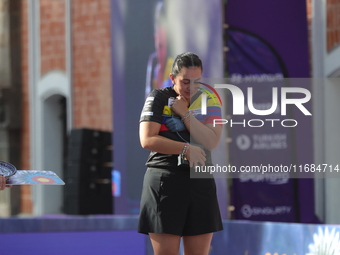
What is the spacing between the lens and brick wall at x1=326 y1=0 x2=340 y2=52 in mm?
9102

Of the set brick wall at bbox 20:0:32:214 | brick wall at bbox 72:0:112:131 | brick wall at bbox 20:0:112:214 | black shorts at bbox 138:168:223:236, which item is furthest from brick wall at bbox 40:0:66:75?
black shorts at bbox 138:168:223:236

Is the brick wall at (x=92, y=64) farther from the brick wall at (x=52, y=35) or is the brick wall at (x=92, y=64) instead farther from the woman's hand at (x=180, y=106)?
the woman's hand at (x=180, y=106)

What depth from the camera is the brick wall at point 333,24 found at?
910 centimetres

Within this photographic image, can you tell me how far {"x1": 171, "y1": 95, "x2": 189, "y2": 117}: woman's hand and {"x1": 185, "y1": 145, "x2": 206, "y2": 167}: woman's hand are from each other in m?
0.17

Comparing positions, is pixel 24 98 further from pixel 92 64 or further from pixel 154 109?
pixel 154 109

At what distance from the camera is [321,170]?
5758 millimetres

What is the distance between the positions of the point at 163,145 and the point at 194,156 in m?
0.16

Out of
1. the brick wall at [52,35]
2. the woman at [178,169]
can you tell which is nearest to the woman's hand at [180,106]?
the woman at [178,169]

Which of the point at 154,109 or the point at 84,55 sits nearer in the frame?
the point at 154,109

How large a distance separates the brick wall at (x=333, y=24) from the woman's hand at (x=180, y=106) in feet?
17.8

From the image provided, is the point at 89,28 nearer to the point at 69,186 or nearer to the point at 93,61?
the point at 93,61

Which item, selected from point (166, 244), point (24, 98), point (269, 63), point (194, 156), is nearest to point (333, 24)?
point (269, 63)

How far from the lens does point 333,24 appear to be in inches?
362

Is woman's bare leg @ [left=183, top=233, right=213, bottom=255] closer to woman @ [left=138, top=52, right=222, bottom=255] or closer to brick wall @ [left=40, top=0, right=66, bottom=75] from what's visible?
woman @ [left=138, top=52, right=222, bottom=255]
